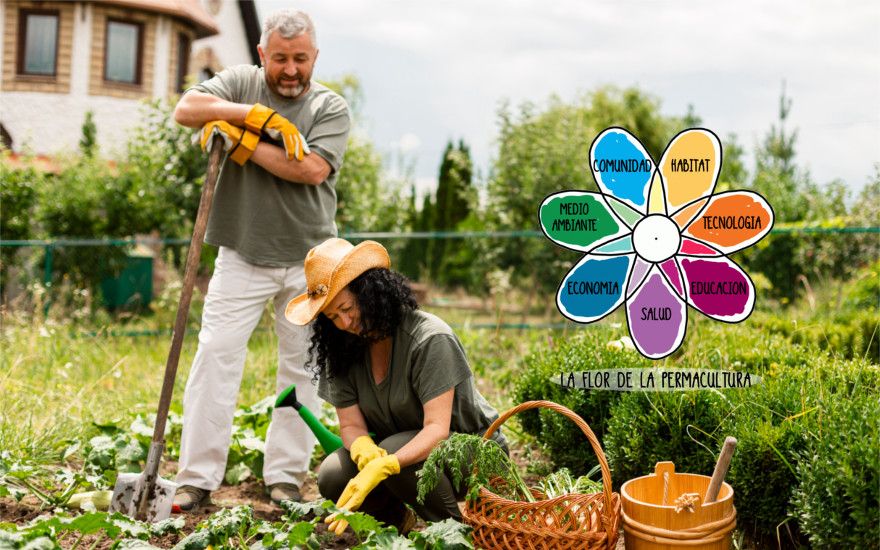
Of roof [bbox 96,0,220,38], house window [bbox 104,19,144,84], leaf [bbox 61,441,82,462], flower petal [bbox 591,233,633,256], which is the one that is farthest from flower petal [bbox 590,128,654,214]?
house window [bbox 104,19,144,84]

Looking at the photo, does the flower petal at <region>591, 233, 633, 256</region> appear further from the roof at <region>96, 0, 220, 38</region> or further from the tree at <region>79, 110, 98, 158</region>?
the roof at <region>96, 0, 220, 38</region>

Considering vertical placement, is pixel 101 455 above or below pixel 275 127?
below

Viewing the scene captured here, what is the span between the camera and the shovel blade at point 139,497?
3.29m

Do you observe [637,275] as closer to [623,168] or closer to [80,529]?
[623,168]

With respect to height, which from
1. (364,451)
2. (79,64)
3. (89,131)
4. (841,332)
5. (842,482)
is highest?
(79,64)

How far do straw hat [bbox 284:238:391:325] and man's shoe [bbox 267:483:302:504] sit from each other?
1.00m

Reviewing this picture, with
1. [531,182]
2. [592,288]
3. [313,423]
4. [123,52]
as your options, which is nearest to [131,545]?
[313,423]

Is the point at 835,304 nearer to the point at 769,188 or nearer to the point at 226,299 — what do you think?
the point at 769,188

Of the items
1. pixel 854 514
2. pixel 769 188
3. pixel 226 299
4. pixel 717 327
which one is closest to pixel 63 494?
pixel 226 299

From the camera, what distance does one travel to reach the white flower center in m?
3.25

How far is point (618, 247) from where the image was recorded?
10.7ft

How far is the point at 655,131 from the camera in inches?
785

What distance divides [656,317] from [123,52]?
601 inches

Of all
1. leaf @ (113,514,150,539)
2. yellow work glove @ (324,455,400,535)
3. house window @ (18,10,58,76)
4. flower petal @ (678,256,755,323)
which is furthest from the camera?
house window @ (18,10,58,76)
